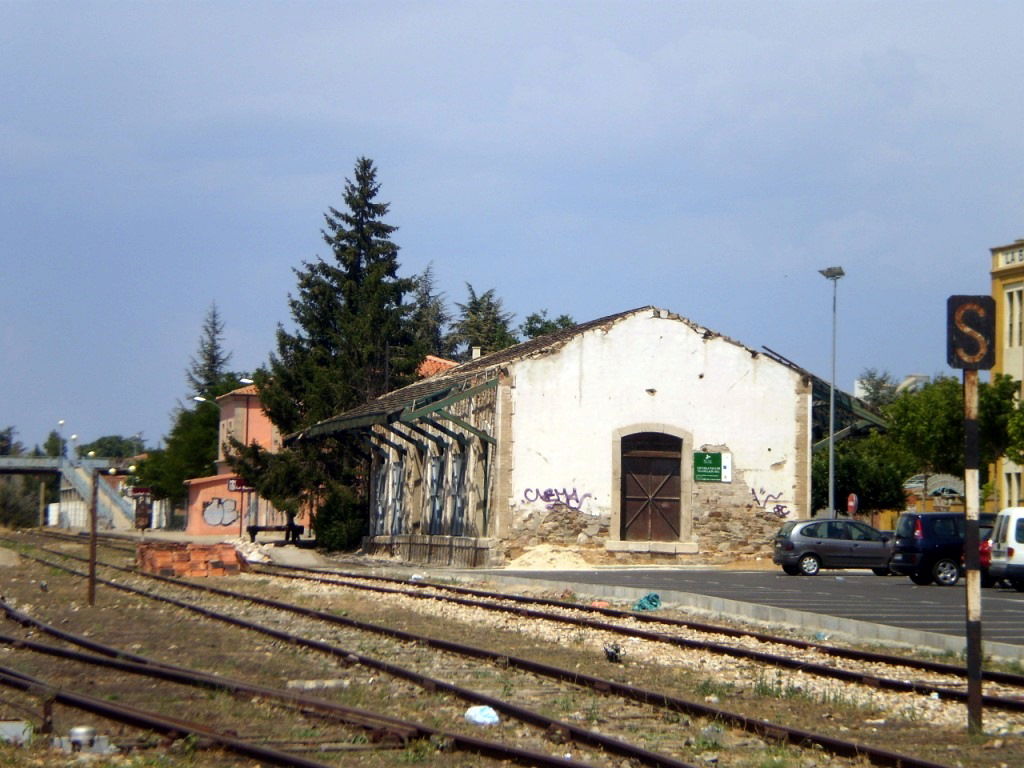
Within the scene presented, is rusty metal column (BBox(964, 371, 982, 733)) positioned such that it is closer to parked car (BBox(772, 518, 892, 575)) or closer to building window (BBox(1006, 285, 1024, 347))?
parked car (BBox(772, 518, 892, 575))

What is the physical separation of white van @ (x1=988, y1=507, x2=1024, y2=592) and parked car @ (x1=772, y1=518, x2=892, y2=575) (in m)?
6.07

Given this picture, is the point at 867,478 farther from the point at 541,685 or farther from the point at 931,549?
the point at 541,685

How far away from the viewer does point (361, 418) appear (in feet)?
124

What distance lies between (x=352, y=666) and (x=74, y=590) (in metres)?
12.7

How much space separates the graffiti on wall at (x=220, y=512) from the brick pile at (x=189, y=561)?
32986mm

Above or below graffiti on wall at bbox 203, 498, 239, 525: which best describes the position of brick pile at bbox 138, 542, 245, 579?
below

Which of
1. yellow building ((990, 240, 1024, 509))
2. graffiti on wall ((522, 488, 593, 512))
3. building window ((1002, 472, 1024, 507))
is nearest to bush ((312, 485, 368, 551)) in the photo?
graffiti on wall ((522, 488, 593, 512))

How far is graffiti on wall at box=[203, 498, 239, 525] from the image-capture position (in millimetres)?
62812

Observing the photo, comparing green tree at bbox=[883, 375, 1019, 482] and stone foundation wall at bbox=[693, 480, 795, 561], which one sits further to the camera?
green tree at bbox=[883, 375, 1019, 482]

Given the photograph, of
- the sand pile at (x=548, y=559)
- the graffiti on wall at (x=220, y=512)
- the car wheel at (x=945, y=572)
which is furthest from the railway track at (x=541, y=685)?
the graffiti on wall at (x=220, y=512)

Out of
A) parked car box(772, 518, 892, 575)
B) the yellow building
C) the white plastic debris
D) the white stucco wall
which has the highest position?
the yellow building

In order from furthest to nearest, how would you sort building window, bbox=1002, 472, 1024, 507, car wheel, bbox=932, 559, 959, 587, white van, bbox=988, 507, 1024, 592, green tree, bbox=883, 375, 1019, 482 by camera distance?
building window, bbox=1002, 472, 1024, 507, green tree, bbox=883, 375, 1019, 482, car wheel, bbox=932, 559, 959, 587, white van, bbox=988, 507, 1024, 592

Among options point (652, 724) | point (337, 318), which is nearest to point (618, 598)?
point (652, 724)

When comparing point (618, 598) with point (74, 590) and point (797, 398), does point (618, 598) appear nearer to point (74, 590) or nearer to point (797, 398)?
point (74, 590)
